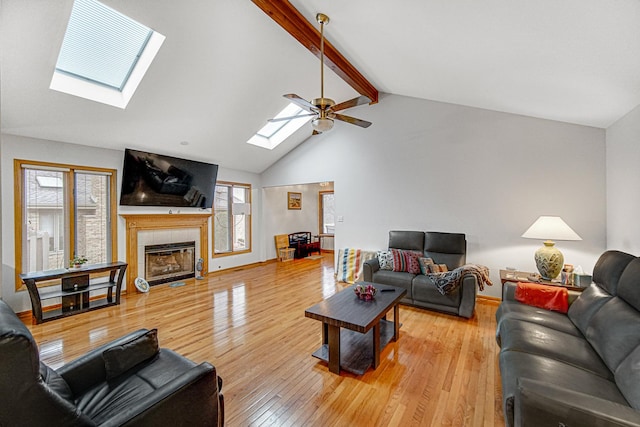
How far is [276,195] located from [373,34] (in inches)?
207

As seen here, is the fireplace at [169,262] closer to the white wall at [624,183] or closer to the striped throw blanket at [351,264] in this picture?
the striped throw blanket at [351,264]

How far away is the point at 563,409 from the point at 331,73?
443cm

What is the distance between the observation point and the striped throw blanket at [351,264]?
5098mm

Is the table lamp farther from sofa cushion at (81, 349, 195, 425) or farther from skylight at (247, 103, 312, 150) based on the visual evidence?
skylight at (247, 103, 312, 150)

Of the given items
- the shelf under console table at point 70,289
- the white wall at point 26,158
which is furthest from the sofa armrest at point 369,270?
the white wall at point 26,158

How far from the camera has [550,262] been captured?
3027mm

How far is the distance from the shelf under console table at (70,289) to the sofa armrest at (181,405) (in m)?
3.38

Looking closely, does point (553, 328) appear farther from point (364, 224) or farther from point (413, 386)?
point (364, 224)

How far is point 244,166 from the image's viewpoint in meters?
6.39

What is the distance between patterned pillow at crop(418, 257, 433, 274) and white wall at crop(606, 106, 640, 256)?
1.98m

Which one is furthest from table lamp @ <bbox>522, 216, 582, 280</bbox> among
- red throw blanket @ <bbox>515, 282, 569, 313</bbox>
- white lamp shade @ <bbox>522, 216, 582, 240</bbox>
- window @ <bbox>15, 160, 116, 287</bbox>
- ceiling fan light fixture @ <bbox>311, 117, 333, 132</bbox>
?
window @ <bbox>15, 160, 116, 287</bbox>

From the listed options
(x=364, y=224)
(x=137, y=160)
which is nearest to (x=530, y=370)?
(x=364, y=224)

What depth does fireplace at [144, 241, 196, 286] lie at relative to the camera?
197 inches

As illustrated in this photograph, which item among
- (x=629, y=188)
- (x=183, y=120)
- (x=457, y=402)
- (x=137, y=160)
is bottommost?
(x=457, y=402)
